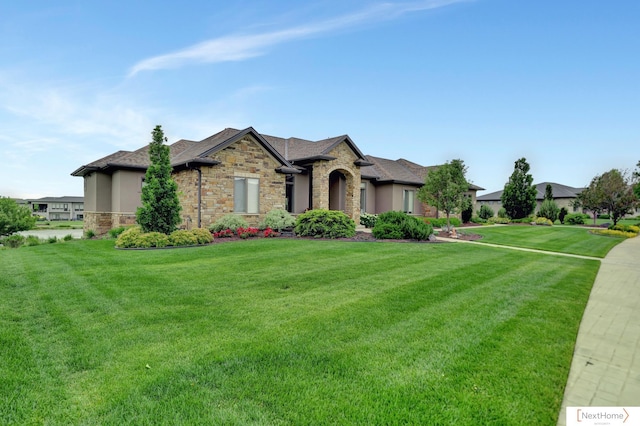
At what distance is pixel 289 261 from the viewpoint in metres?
9.69

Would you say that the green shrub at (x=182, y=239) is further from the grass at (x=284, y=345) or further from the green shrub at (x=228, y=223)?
the grass at (x=284, y=345)

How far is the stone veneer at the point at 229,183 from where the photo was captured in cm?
1619

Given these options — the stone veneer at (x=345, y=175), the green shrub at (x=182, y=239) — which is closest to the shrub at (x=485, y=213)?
the stone veneer at (x=345, y=175)

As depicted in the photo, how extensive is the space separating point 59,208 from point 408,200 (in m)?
93.1

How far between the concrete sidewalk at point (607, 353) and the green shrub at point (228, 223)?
1307 cm

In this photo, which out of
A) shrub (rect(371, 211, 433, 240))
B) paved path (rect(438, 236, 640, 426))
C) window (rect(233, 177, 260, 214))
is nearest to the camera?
paved path (rect(438, 236, 640, 426))

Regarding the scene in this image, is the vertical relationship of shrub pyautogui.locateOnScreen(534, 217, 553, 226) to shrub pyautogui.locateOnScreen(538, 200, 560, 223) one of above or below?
below

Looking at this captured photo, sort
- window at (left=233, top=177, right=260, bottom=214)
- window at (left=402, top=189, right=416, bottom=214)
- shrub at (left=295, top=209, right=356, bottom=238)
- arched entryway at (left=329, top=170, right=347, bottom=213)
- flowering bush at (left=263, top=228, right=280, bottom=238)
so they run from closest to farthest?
shrub at (left=295, top=209, right=356, bottom=238) → flowering bush at (left=263, top=228, right=280, bottom=238) → window at (left=233, top=177, right=260, bottom=214) → arched entryway at (left=329, top=170, right=347, bottom=213) → window at (left=402, top=189, right=416, bottom=214)

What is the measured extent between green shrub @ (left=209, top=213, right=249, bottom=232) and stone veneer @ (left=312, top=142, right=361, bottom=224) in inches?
211

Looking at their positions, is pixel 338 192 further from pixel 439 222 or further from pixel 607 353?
pixel 607 353

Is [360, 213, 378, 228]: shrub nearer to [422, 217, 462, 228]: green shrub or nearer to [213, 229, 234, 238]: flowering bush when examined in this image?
[422, 217, 462, 228]: green shrub

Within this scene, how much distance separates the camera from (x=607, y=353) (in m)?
4.24

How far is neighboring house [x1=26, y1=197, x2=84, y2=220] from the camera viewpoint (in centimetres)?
8300

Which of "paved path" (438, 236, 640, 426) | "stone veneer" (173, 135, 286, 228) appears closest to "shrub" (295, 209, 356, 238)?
"stone veneer" (173, 135, 286, 228)
